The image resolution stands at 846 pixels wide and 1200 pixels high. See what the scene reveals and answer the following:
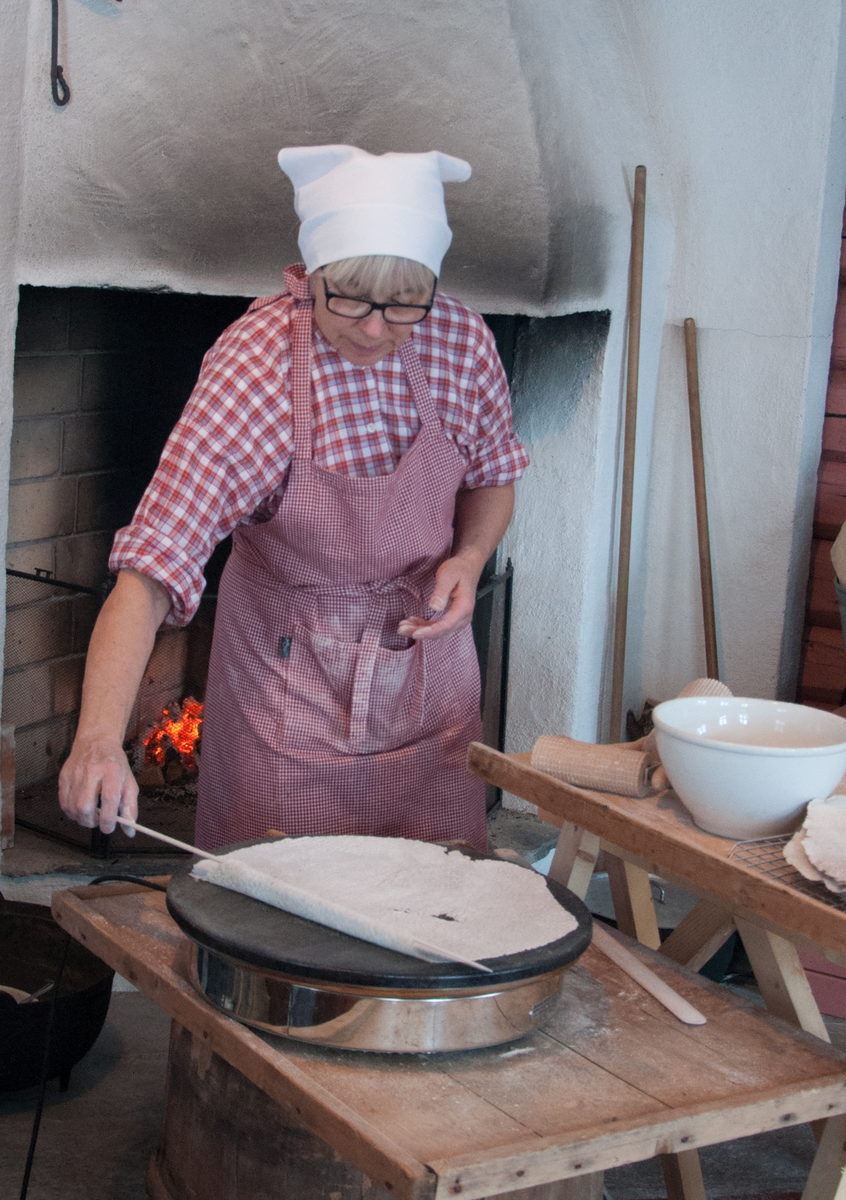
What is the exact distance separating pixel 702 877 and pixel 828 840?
0.12 metres

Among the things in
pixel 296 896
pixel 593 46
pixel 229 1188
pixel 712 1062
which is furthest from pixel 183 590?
pixel 593 46

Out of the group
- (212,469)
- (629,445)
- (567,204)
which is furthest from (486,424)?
(629,445)

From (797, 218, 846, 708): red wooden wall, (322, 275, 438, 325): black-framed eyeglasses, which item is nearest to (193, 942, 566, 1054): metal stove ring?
(322, 275, 438, 325): black-framed eyeglasses

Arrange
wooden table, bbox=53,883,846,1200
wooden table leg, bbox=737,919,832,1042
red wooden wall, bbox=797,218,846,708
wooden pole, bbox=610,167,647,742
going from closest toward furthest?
wooden table, bbox=53,883,846,1200 → wooden table leg, bbox=737,919,832,1042 → wooden pole, bbox=610,167,647,742 → red wooden wall, bbox=797,218,846,708

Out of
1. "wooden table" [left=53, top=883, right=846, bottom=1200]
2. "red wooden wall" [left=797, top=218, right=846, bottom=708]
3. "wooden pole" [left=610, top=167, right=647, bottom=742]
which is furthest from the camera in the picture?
"red wooden wall" [left=797, top=218, right=846, bottom=708]

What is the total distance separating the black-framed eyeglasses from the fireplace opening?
112 centimetres

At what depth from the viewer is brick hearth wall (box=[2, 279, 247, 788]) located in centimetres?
259

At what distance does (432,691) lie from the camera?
1821 millimetres

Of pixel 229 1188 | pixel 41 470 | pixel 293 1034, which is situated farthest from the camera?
pixel 41 470

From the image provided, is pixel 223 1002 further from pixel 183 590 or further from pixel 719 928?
pixel 719 928

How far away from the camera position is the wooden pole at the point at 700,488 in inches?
114

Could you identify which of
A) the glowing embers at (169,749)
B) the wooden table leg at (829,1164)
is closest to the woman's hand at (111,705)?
the wooden table leg at (829,1164)

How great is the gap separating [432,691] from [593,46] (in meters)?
1.62

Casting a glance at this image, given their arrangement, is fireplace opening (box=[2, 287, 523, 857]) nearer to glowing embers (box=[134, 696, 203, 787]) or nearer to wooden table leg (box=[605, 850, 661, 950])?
glowing embers (box=[134, 696, 203, 787])
